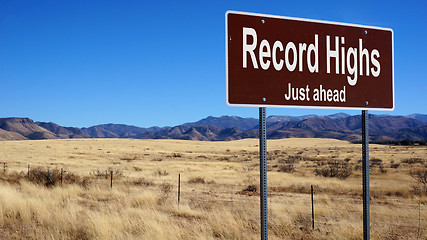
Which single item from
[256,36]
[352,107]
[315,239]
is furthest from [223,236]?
[256,36]

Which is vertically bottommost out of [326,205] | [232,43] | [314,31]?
[326,205]

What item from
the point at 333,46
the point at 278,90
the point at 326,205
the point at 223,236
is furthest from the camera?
the point at 326,205

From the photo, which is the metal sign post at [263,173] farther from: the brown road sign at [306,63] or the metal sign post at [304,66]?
the brown road sign at [306,63]

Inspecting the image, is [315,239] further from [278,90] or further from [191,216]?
[278,90]

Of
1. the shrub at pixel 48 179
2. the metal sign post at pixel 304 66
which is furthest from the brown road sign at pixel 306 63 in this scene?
the shrub at pixel 48 179

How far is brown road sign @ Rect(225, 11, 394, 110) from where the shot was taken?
3490 millimetres

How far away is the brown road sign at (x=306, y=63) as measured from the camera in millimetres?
3490

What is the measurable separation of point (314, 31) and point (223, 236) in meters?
5.90

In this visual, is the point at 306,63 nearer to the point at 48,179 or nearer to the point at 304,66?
the point at 304,66

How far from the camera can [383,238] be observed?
864 cm

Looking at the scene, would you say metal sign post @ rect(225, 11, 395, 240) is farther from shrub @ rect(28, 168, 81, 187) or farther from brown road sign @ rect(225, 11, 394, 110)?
shrub @ rect(28, 168, 81, 187)

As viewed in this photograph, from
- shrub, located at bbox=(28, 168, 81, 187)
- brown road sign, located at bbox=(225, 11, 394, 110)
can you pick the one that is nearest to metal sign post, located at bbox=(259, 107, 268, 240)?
brown road sign, located at bbox=(225, 11, 394, 110)

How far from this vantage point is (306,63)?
3822 millimetres

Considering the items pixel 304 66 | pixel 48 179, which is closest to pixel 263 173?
pixel 304 66
